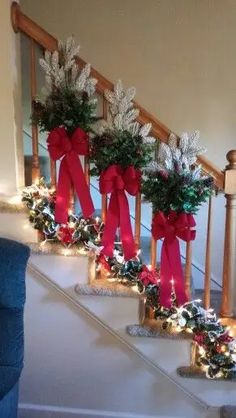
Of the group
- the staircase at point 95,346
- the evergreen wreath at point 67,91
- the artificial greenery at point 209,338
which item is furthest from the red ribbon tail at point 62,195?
the artificial greenery at point 209,338

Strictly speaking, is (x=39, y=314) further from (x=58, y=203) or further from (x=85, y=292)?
(x=58, y=203)

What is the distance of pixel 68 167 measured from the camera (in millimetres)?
1913

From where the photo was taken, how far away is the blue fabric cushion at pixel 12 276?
63.3 inches

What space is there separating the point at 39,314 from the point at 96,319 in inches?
10.6

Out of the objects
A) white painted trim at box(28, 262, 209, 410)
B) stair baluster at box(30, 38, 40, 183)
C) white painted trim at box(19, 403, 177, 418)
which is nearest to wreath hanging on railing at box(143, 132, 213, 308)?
white painted trim at box(28, 262, 209, 410)

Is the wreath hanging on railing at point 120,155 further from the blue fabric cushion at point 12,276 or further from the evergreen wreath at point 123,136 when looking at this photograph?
the blue fabric cushion at point 12,276

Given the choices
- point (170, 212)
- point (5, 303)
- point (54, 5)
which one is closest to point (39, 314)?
point (5, 303)

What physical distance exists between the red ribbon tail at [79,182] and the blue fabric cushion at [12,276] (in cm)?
39

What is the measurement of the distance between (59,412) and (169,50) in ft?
7.47

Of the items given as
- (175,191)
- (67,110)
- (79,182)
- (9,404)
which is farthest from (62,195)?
(9,404)

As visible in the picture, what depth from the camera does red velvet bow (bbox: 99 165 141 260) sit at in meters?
1.86

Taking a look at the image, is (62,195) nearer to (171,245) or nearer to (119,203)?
(119,203)

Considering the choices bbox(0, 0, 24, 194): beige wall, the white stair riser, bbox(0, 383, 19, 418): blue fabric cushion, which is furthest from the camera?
the white stair riser

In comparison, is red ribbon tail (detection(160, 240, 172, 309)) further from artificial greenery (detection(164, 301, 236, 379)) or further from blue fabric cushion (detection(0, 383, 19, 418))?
blue fabric cushion (detection(0, 383, 19, 418))
